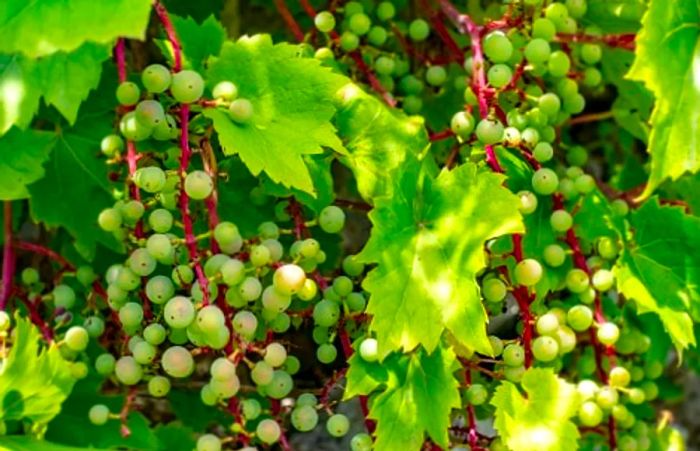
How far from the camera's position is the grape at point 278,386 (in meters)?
1.34

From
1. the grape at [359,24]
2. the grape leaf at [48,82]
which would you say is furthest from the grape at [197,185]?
the grape at [359,24]

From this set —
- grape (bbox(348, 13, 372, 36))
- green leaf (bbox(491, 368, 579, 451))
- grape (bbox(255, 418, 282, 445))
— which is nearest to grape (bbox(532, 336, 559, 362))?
green leaf (bbox(491, 368, 579, 451))

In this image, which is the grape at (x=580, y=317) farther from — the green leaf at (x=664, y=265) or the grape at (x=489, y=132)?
the grape at (x=489, y=132)

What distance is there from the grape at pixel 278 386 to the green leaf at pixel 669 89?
1.76 ft

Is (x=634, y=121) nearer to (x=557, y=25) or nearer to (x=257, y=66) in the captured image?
(x=557, y=25)

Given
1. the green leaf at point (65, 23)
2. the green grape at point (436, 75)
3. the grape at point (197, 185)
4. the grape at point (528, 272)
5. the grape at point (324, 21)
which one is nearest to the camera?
the green leaf at point (65, 23)

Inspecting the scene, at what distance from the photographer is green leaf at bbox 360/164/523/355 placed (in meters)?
1.26

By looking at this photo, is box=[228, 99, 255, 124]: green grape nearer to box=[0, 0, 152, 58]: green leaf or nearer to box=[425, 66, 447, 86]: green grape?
box=[0, 0, 152, 58]: green leaf

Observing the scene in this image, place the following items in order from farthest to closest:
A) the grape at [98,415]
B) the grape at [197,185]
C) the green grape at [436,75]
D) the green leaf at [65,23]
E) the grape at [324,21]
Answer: the green grape at [436,75] → the grape at [324,21] → the grape at [98,415] → the grape at [197,185] → the green leaf at [65,23]

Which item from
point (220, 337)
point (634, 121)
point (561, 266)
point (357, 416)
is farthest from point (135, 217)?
point (634, 121)

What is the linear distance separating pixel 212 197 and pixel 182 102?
126mm

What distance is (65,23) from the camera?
1.16 meters

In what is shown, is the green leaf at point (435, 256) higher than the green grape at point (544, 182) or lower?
higher

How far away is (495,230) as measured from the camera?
1.29 meters
